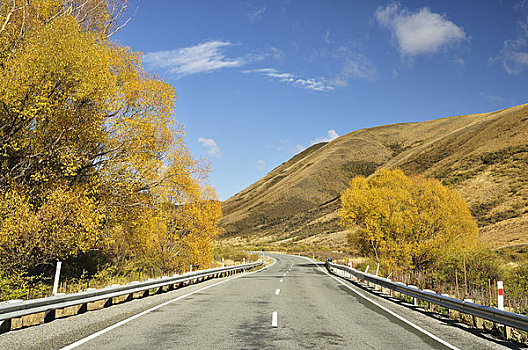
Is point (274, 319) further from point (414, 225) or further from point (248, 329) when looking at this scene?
point (414, 225)

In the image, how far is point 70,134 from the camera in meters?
15.5

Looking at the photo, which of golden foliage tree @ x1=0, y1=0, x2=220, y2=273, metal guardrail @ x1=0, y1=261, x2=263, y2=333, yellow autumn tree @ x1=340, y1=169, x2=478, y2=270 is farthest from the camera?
yellow autumn tree @ x1=340, y1=169, x2=478, y2=270

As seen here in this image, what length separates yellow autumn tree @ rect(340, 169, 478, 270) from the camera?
34062mm

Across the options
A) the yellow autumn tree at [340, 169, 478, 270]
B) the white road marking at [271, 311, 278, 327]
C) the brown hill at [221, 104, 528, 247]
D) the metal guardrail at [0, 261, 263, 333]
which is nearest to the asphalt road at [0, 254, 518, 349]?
the white road marking at [271, 311, 278, 327]

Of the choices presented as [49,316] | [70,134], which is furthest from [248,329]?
[70,134]

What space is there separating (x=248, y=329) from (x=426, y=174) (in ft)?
328

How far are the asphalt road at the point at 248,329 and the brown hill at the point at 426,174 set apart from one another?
43541 millimetres

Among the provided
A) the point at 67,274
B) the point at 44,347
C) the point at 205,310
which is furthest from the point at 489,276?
the point at 44,347

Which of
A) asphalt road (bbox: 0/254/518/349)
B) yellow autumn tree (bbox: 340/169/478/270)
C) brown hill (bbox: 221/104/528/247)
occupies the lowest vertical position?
asphalt road (bbox: 0/254/518/349)

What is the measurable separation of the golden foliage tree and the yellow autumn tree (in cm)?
2138

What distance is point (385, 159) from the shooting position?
159250 mm

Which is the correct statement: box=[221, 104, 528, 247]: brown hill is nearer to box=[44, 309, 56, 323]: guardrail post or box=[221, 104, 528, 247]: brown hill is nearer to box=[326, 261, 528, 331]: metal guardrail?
box=[326, 261, 528, 331]: metal guardrail

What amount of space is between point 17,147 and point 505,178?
78.7m

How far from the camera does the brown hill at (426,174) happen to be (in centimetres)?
6462
